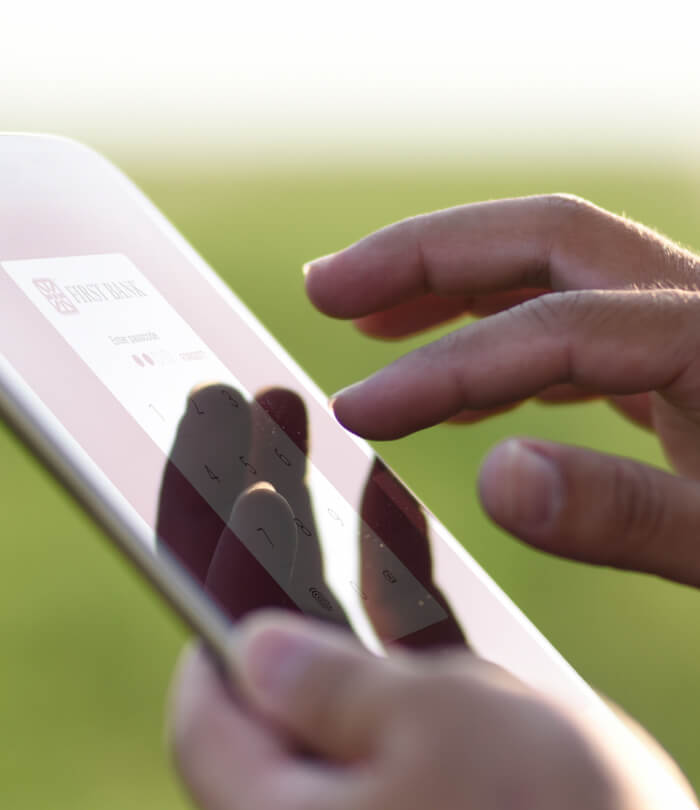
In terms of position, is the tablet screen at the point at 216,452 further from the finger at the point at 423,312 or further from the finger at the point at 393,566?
the finger at the point at 423,312

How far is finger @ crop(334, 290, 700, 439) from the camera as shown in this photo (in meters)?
0.56

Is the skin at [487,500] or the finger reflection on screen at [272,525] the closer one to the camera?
the skin at [487,500]

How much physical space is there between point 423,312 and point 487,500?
1.47ft

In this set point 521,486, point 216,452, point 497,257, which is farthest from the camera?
point 497,257

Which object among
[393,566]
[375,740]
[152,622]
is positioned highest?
[375,740]

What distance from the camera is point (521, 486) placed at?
→ 0.48m

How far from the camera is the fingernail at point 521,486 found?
478 mm

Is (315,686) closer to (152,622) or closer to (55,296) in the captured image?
(55,296)

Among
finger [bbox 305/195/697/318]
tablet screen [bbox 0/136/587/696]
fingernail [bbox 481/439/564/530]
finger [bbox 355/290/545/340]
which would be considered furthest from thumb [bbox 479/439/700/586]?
finger [bbox 355/290/545/340]

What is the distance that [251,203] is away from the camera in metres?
8.07

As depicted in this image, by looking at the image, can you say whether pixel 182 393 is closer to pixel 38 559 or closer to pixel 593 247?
pixel 593 247

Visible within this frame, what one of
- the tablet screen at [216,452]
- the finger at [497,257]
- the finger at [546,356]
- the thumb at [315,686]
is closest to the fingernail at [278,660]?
the thumb at [315,686]

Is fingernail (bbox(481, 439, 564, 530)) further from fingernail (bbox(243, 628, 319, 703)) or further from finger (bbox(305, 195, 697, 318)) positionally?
finger (bbox(305, 195, 697, 318))

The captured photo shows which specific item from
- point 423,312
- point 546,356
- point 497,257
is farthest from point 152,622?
point 546,356
